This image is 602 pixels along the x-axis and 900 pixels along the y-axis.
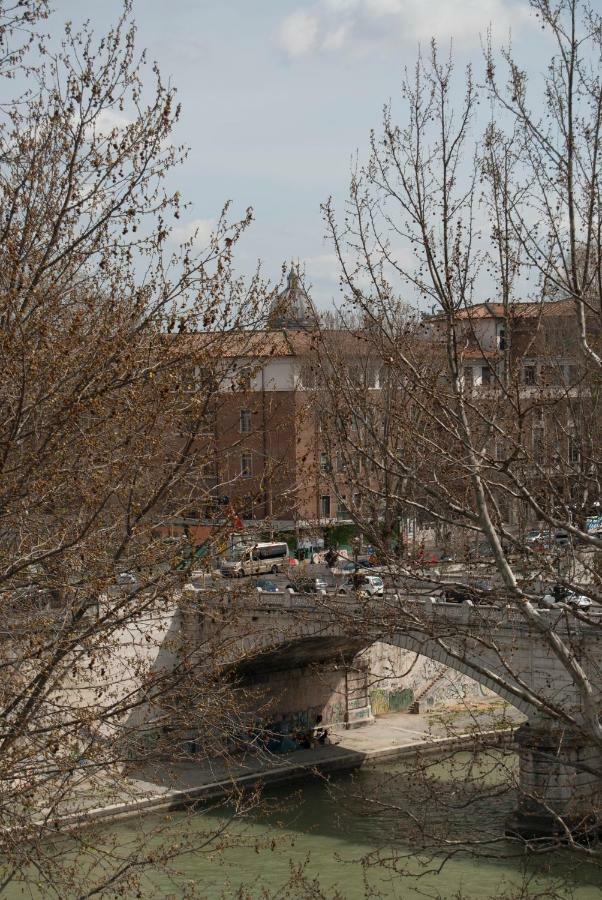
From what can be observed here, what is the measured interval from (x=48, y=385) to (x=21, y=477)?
0.53 m

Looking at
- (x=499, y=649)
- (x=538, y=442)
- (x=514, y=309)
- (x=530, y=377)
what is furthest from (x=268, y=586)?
(x=514, y=309)

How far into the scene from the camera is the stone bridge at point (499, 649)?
7.64 m

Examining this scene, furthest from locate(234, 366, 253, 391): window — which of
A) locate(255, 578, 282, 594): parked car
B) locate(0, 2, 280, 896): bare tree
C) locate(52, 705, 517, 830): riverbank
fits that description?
locate(255, 578, 282, 594): parked car

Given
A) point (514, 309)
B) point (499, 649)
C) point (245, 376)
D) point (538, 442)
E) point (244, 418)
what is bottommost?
point (499, 649)

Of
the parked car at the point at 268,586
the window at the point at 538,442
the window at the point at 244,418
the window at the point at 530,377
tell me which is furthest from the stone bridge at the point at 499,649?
the parked car at the point at 268,586

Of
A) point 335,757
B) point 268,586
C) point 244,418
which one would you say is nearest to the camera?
point 244,418

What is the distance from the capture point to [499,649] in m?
7.91

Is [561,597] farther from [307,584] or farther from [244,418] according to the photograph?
[244,418]

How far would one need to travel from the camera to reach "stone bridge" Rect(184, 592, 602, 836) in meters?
7.64

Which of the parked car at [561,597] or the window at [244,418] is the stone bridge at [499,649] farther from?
the window at [244,418]

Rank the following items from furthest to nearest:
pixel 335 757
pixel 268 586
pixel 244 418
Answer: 1. pixel 268 586
2. pixel 335 757
3. pixel 244 418

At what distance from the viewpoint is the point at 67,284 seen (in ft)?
28.3

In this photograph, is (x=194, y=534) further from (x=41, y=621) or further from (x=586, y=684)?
(x=586, y=684)

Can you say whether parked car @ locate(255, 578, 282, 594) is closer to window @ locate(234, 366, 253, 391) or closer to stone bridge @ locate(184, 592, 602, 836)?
stone bridge @ locate(184, 592, 602, 836)
